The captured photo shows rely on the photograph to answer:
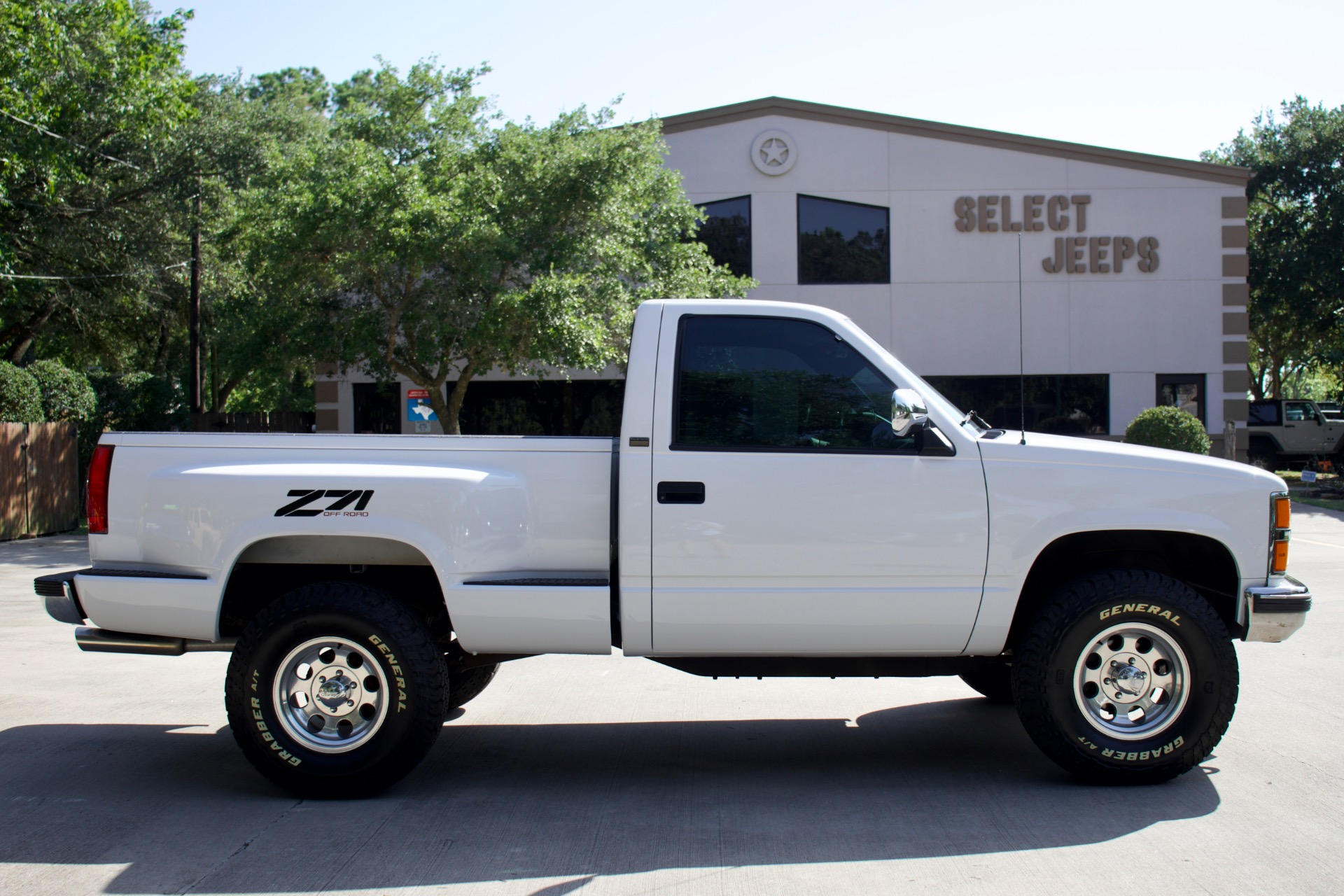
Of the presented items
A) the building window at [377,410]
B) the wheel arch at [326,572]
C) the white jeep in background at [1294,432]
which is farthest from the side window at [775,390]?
the white jeep in background at [1294,432]

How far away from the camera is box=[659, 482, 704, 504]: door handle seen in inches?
188

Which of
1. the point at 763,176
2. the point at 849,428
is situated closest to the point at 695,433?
the point at 849,428

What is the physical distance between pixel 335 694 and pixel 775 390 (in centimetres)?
232

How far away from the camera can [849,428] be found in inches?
194

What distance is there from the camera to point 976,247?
23.6 metres

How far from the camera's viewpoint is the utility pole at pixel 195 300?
22781mm

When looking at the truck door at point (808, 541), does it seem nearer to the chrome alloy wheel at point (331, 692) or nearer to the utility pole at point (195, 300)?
the chrome alloy wheel at point (331, 692)

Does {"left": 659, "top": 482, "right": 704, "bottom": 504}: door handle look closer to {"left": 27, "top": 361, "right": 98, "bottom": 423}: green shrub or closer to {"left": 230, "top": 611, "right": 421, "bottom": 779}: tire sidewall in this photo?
{"left": 230, "top": 611, "right": 421, "bottom": 779}: tire sidewall

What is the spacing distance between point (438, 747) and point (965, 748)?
8.84 ft

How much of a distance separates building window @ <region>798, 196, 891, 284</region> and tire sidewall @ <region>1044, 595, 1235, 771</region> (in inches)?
757

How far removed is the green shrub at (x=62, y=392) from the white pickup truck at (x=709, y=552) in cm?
1566

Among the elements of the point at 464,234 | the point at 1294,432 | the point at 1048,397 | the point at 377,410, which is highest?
the point at 464,234

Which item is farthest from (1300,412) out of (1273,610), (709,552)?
(709,552)

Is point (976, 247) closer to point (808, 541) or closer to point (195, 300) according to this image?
point (195, 300)
